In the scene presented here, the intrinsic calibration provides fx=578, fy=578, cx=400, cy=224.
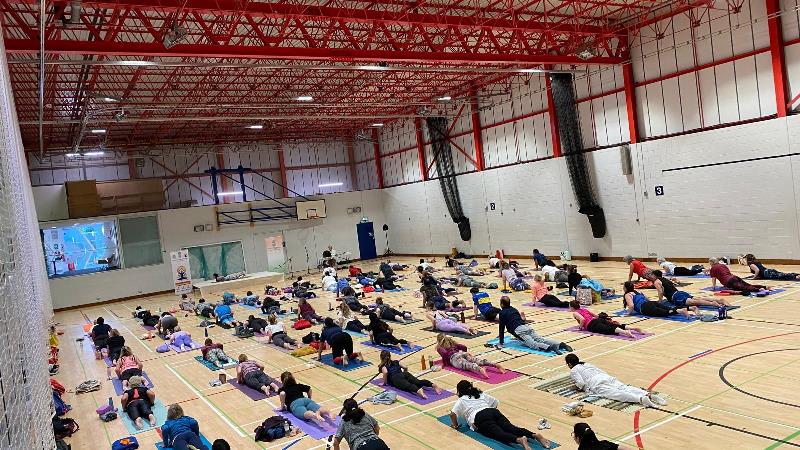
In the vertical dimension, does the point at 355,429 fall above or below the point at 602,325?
above

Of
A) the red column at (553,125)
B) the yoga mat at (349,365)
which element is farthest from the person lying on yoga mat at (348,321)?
the red column at (553,125)

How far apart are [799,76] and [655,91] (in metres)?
6.00

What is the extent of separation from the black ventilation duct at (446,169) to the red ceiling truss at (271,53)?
1.49m

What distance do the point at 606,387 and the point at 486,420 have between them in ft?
8.24

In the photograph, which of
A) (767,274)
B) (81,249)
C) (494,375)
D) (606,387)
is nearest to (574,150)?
(767,274)

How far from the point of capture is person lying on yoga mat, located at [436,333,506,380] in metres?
12.5

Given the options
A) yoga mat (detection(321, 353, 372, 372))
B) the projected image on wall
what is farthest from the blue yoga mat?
the projected image on wall

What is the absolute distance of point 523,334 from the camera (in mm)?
14086

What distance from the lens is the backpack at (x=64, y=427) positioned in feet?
36.5

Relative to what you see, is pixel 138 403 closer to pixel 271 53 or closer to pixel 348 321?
pixel 348 321

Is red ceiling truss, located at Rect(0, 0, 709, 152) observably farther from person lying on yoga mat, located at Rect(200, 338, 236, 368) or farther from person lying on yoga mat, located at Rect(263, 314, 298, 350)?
person lying on yoga mat, located at Rect(200, 338, 236, 368)

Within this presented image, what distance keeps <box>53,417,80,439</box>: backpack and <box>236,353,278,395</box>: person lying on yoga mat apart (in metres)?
3.50

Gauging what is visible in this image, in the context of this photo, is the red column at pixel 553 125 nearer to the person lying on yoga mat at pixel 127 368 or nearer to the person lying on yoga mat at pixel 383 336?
the person lying on yoga mat at pixel 383 336

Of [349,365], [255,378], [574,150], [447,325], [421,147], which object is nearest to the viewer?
→ [255,378]
